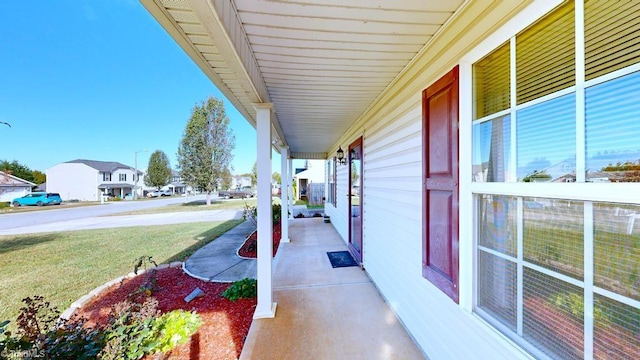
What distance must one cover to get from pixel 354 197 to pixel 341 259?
1.32 metres

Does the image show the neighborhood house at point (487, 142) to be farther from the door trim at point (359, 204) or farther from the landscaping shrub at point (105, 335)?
the door trim at point (359, 204)

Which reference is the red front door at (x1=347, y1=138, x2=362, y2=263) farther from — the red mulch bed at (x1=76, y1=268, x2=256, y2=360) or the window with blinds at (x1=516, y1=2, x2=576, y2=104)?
the window with blinds at (x1=516, y1=2, x2=576, y2=104)

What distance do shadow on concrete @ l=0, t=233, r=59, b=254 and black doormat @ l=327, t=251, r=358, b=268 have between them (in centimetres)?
878

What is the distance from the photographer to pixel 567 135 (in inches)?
39.8

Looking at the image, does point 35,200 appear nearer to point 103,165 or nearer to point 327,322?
point 103,165

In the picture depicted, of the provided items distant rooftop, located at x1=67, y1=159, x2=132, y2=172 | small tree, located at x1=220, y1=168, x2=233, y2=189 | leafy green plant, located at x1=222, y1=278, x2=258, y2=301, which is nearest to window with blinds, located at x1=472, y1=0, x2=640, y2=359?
leafy green plant, located at x1=222, y1=278, x2=258, y2=301

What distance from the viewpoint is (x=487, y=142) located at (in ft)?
4.80

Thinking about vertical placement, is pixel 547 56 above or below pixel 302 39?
below

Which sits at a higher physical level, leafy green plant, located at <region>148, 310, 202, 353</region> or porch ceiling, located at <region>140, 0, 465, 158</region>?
porch ceiling, located at <region>140, 0, 465, 158</region>

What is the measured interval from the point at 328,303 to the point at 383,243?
1.06m

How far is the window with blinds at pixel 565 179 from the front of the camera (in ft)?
2.74

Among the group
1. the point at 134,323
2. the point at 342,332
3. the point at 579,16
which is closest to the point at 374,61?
the point at 579,16

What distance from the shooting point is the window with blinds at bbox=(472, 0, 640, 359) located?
84 centimetres

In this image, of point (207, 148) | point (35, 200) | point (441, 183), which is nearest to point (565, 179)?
point (441, 183)
